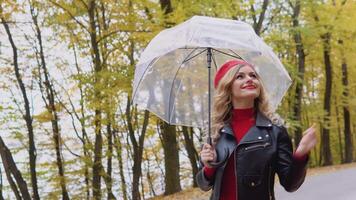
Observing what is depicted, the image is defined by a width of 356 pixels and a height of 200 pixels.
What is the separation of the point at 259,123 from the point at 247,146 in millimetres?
157

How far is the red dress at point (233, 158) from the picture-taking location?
2.23m

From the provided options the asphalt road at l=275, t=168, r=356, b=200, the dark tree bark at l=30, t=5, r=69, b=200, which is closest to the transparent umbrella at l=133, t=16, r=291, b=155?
the asphalt road at l=275, t=168, r=356, b=200

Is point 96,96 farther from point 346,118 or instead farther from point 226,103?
point 346,118

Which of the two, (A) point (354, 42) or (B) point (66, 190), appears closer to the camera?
(B) point (66, 190)

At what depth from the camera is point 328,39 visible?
18.1m

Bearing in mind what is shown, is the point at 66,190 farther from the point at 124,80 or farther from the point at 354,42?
the point at 354,42

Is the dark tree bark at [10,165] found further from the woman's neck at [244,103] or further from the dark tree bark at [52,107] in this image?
the woman's neck at [244,103]

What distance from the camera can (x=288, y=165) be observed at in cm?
217

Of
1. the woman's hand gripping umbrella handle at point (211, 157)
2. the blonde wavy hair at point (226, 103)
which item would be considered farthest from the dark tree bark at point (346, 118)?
the woman's hand gripping umbrella handle at point (211, 157)

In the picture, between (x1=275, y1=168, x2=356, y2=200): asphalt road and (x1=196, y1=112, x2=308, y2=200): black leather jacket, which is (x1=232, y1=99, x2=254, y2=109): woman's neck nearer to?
(x1=196, y1=112, x2=308, y2=200): black leather jacket

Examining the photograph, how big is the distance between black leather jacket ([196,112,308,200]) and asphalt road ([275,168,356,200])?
6.73 metres

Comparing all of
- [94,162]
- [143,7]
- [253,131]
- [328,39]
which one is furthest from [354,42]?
[253,131]

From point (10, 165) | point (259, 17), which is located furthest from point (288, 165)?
point (259, 17)

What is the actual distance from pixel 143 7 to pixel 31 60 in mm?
4730
